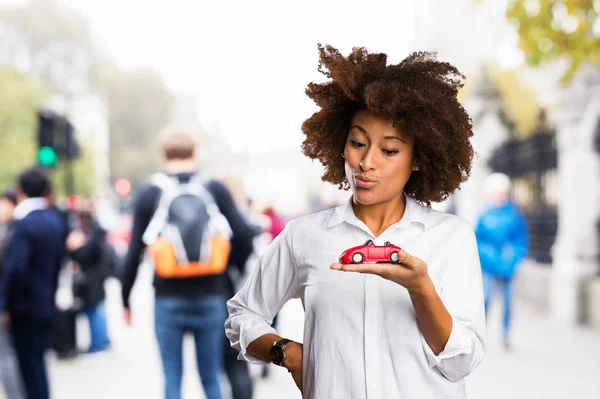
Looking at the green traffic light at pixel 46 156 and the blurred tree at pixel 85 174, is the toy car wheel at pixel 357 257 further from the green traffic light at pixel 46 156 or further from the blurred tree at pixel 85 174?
the blurred tree at pixel 85 174

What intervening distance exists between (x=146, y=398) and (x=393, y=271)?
5.97 metres

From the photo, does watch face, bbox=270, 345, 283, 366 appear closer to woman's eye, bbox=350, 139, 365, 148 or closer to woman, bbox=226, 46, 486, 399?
woman, bbox=226, 46, 486, 399

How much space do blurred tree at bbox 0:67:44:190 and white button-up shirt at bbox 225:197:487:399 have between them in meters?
53.3

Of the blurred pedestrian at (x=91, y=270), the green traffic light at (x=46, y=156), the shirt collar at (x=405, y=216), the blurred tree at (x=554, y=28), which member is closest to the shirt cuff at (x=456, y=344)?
the shirt collar at (x=405, y=216)

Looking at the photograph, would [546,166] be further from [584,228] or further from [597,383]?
[597,383]

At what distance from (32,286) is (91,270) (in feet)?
14.8

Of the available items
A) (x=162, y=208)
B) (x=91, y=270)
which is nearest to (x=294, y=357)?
(x=162, y=208)

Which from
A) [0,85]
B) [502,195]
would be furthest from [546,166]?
[0,85]

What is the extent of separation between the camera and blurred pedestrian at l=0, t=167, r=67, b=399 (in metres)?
5.66

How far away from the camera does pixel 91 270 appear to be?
400 inches

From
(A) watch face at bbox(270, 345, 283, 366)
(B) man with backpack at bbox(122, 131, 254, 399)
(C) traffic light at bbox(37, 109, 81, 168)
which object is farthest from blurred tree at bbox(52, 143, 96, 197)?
(A) watch face at bbox(270, 345, 283, 366)

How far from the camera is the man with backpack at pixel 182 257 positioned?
4680mm

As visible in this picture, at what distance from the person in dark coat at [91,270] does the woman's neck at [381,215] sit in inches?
324

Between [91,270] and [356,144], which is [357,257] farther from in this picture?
[91,270]
